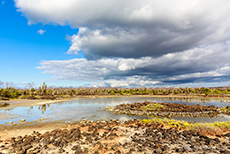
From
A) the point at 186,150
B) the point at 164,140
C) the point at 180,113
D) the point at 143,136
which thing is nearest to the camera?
the point at 186,150

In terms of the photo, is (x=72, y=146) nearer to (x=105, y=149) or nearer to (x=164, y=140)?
(x=105, y=149)

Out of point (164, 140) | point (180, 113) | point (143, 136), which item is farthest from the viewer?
point (180, 113)

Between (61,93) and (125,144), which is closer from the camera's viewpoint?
(125,144)

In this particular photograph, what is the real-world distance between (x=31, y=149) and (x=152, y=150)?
13206 millimetres

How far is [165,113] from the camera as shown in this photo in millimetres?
36562

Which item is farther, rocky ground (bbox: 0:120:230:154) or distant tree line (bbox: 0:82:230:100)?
distant tree line (bbox: 0:82:230:100)

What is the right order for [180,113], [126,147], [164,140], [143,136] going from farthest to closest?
[180,113] → [143,136] → [164,140] → [126,147]

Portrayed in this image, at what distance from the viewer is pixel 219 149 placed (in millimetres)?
13477

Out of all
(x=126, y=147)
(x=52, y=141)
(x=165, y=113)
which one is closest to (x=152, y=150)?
(x=126, y=147)

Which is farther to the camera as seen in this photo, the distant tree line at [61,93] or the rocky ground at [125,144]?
the distant tree line at [61,93]

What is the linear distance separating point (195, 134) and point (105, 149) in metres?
12.0

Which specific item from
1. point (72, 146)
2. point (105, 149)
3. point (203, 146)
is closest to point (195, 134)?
point (203, 146)

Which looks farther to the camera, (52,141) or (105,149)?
(52,141)

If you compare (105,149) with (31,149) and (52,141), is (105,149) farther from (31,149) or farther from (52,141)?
(31,149)
